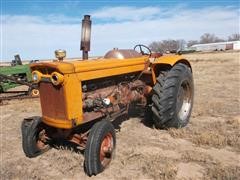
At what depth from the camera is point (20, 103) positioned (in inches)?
390

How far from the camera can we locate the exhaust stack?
5.91 metres

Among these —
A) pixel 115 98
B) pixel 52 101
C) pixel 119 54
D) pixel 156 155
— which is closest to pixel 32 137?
pixel 52 101

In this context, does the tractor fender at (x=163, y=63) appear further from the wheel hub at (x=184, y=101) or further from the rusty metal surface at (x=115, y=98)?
the wheel hub at (x=184, y=101)

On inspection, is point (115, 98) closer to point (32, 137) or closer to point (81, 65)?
Answer: point (81, 65)

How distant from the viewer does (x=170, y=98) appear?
5.67 meters

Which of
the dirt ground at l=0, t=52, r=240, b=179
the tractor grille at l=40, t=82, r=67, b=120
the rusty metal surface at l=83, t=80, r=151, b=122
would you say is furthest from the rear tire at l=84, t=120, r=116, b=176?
the tractor grille at l=40, t=82, r=67, b=120

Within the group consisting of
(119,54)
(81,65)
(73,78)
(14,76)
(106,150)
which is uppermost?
(119,54)

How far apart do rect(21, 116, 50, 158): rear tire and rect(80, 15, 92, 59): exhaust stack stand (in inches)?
61.6

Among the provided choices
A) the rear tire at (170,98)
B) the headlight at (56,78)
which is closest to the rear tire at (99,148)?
the headlight at (56,78)

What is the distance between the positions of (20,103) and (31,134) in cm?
531

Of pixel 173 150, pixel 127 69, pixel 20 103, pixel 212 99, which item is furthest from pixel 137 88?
pixel 20 103

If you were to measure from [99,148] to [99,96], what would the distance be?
103 centimetres

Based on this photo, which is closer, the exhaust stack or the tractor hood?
the tractor hood

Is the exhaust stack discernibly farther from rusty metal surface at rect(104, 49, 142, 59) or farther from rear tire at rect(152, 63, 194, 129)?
rear tire at rect(152, 63, 194, 129)
